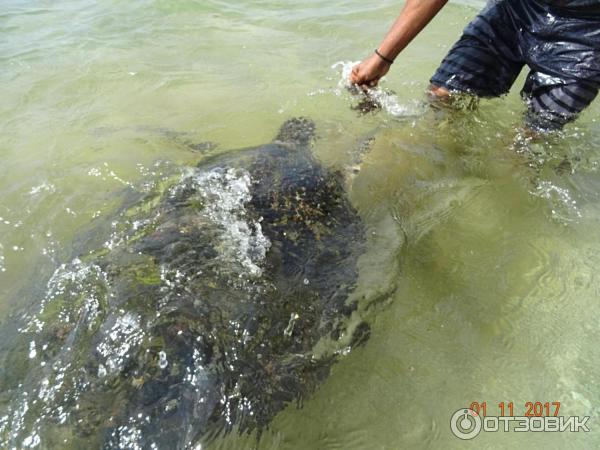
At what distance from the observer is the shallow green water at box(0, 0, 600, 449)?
1.82 meters

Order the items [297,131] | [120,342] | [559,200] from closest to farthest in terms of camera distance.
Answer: [120,342] → [559,200] → [297,131]

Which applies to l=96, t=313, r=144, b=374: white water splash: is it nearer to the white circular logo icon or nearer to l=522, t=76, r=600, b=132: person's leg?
the white circular logo icon

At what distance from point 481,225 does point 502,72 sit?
1172 mm

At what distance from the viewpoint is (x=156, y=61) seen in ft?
15.5

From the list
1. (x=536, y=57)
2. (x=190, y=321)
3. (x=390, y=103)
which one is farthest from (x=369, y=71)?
(x=190, y=321)

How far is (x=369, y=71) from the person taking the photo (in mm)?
2674

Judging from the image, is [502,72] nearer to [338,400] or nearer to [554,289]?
[554,289]

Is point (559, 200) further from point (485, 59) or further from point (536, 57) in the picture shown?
point (485, 59)

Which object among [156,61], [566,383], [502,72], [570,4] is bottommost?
[566,383]

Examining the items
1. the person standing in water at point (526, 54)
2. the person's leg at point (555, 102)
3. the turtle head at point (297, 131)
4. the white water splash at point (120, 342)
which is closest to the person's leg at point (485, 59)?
the person standing in water at point (526, 54)

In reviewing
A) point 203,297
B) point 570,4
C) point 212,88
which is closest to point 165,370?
point 203,297

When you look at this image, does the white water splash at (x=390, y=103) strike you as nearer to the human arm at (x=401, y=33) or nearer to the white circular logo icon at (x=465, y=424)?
the human arm at (x=401, y=33)
